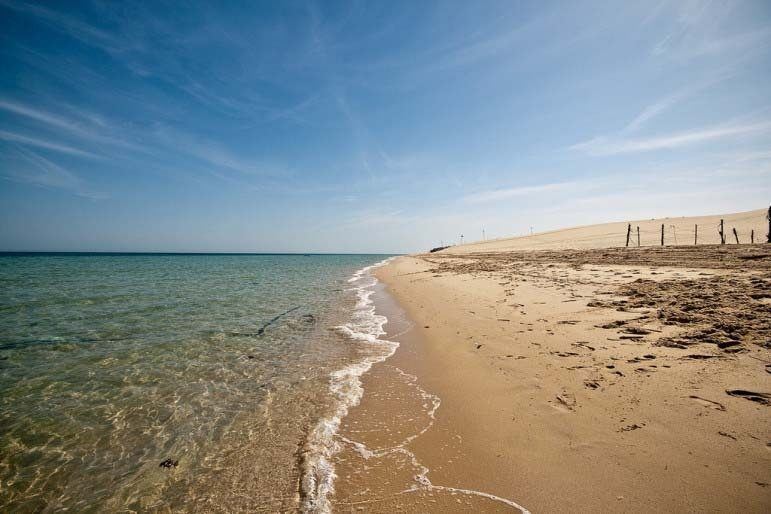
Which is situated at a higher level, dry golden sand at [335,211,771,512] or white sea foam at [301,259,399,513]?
dry golden sand at [335,211,771,512]

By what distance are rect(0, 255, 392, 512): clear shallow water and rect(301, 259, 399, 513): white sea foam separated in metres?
0.03

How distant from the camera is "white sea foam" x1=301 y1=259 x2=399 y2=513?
3232 mm

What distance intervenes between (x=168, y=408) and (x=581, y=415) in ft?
21.5

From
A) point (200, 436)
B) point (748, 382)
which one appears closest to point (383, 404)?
point (200, 436)

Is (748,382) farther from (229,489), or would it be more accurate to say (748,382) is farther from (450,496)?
(229,489)

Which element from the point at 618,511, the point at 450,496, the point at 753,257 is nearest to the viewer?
the point at 618,511

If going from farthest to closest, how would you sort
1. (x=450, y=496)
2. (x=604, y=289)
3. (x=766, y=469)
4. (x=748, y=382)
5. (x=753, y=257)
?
(x=753, y=257) → (x=604, y=289) → (x=748, y=382) → (x=450, y=496) → (x=766, y=469)

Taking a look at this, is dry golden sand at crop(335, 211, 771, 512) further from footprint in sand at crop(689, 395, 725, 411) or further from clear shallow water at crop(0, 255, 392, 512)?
clear shallow water at crop(0, 255, 392, 512)

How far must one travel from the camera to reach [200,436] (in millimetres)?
4465

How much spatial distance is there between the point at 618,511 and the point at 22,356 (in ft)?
40.0

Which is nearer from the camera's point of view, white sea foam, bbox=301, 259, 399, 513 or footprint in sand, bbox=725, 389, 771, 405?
white sea foam, bbox=301, 259, 399, 513

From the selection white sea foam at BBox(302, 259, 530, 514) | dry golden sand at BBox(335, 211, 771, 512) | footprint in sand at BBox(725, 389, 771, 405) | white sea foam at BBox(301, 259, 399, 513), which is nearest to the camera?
dry golden sand at BBox(335, 211, 771, 512)

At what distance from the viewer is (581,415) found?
4059 mm

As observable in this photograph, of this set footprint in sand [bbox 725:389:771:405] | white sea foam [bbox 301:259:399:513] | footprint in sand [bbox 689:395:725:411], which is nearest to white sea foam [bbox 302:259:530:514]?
white sea foam [bbox 301:259:399:513]
